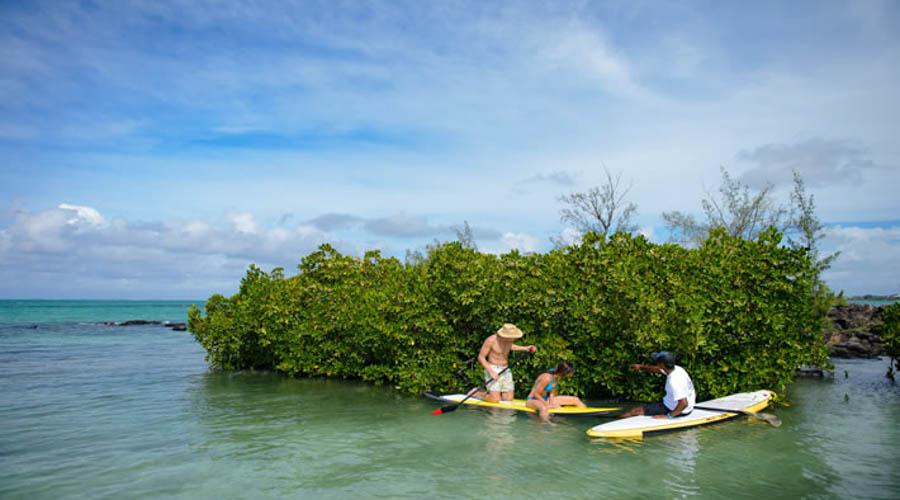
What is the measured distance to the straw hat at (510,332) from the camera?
45.0 feet

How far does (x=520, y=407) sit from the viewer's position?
1327cm

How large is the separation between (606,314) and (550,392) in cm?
216

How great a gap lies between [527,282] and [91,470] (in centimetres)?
950

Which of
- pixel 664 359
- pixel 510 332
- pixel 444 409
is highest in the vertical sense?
pixel 510 332

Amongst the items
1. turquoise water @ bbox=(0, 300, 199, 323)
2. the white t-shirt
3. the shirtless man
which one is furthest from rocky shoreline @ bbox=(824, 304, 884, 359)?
turquoise water @ bbox=(0, 300, 199, 323)

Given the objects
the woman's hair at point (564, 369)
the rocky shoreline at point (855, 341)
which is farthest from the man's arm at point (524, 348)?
the rocky shoreline at point (855, 341)

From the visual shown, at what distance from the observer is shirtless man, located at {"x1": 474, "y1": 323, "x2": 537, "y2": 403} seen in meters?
13.9

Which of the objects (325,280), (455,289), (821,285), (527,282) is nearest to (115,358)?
(325,280)

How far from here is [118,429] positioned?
12.6 m

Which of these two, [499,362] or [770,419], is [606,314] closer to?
[499,362]

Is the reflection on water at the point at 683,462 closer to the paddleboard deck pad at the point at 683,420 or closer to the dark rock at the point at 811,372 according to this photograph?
the paddleboard deck pad at the point at 683,420

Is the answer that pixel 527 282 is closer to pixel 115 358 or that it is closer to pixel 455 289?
pixel 455 289

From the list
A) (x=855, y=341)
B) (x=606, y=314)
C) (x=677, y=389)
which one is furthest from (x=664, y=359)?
(x=855, y=341)

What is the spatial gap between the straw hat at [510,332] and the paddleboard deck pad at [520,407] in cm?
148
